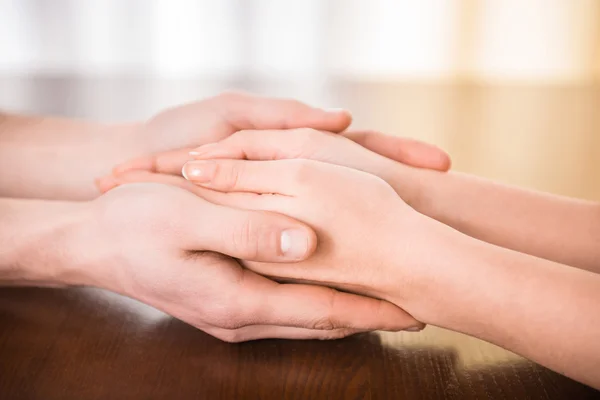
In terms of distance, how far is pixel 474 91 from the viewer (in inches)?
73.7

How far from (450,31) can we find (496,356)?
98.8 inches

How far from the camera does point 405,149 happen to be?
3.18ft

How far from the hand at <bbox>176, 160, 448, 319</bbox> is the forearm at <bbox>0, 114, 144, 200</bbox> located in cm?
37

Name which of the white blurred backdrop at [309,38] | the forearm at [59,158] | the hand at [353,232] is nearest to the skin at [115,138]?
the forearm at [59,158]

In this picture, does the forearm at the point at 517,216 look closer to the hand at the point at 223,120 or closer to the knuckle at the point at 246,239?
the hand at the point at 223,120

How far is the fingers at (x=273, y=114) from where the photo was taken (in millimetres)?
979

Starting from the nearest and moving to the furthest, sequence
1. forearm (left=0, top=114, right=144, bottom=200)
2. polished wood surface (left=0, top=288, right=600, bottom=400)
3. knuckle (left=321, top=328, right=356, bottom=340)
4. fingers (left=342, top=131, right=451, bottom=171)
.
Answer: polished wood surface (left=0, top=288, right=600, bottom=400) → knuckle (left=321, top=328, right=356, bottom=340) → fingers (left=342, top=131, right=451, bottom=171) → forearm (left=0, top=114, right=144, bottom=200)

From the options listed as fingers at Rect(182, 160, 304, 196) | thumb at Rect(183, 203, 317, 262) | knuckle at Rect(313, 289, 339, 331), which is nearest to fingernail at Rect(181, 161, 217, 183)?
fingers at Rect(182, 160, 304, 196)

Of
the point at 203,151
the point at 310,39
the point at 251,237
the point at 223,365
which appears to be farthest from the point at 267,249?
the point at 310,39

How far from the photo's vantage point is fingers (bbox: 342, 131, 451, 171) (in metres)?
0.95

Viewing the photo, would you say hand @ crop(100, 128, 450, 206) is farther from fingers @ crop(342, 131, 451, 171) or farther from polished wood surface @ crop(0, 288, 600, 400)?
polished wood surface @ crop(0, 288, 600, 400)

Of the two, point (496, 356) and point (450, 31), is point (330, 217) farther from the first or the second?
point (450, 31)

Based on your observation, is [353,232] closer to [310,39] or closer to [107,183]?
[107,183]

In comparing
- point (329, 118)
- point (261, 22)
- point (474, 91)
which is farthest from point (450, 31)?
point (329, 118)
